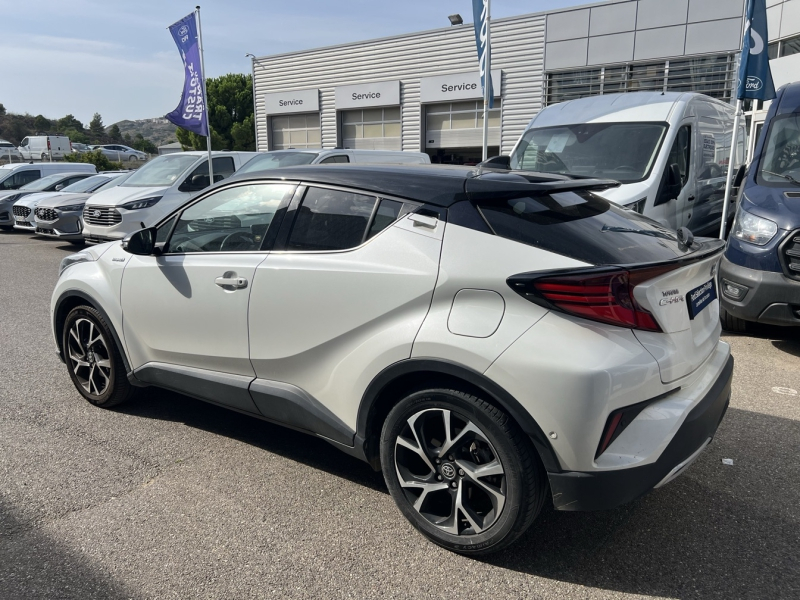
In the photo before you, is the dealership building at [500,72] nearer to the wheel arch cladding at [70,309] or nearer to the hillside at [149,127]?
the wheel arch cladding at [70,309]

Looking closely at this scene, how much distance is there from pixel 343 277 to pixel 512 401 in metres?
0.98

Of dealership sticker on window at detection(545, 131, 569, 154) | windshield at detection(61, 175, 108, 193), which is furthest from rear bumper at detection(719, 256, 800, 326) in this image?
windshield at detection(61, 175, 108, 193)

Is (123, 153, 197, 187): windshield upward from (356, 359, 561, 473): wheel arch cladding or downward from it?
upward

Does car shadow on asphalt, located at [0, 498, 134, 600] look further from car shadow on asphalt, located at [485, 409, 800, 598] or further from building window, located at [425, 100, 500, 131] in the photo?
building window, located at [425, 100, 500, 131]

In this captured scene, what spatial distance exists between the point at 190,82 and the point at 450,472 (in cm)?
1312

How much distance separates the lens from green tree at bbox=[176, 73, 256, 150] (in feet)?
159

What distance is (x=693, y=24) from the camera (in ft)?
70.5

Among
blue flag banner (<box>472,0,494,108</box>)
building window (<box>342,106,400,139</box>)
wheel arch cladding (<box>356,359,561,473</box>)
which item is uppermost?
blue flag banner (<box>472,0,494,108</box>)

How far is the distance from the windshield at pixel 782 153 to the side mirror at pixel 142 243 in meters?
5.41

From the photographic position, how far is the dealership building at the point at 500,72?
21484 mm

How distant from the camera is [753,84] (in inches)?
318

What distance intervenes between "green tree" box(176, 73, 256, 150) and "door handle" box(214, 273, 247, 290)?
157ft

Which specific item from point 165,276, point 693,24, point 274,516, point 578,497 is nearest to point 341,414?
point 274,516

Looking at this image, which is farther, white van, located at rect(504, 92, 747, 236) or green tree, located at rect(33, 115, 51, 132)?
green tree, located at rect(33, 115, 51, 132)
